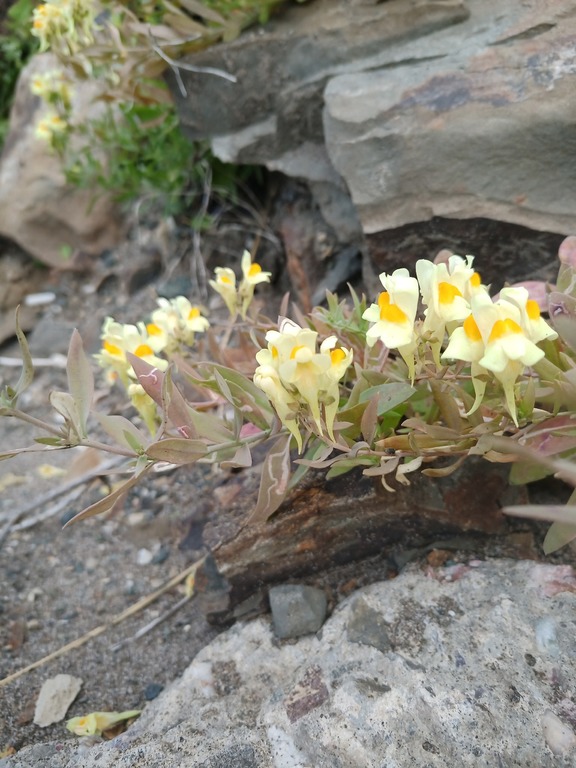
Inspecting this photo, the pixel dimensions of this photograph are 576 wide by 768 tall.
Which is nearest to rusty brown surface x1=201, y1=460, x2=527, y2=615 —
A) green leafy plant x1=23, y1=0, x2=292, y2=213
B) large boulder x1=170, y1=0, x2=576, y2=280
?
large boulder x1=170, y1=0, x2=576, y2=280

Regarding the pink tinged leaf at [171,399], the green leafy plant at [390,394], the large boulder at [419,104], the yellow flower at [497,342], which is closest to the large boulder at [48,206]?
the large boulder at [419,104]

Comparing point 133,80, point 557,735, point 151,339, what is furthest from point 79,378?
point 133,80

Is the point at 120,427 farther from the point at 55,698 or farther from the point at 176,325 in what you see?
the point at 55,698

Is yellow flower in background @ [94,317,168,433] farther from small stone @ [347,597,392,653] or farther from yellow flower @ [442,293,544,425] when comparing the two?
yellow flower @ [442,293,544,425]

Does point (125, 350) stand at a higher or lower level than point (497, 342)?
lower

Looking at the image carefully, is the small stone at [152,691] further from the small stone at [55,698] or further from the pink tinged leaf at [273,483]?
the pink tinged leaf at [273,483]

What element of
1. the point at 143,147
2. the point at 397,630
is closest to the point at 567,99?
the point at 397,630
